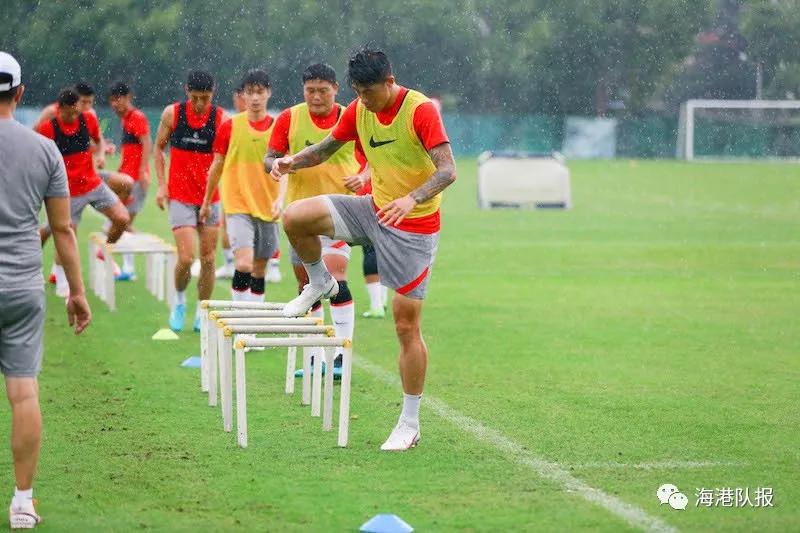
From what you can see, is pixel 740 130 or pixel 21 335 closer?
pixel 21 335

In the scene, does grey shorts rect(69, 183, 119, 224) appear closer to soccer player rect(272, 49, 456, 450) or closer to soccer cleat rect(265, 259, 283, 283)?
soccer cleat rect(265, 259, 283, 283)

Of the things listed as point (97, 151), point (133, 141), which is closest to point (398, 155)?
point (97, 151)

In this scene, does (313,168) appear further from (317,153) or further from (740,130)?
(740,130)

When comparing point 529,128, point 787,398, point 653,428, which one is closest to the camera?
point 653,428

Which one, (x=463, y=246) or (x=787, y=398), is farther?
(x=463, y=246)

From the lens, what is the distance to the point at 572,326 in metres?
12.8

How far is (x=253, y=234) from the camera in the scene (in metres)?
11.4

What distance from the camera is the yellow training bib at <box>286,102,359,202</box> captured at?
10.1 m

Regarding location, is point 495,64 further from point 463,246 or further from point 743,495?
point 743,495

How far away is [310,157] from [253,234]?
11.1 feet

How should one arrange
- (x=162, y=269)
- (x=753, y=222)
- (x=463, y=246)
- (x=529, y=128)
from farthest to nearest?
1. (x=529, y=128)
2. (x=753, y=222)
3. (x=463, y=246)
4. (x=162, y=269)

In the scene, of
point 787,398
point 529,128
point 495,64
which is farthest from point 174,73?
point 787,398

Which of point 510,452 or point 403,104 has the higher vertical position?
point 403,104

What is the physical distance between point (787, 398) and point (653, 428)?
59.2 inches
